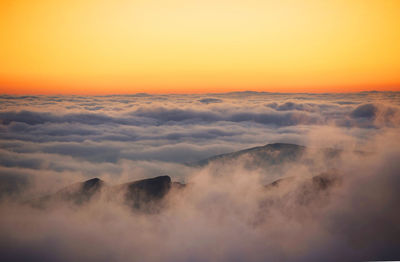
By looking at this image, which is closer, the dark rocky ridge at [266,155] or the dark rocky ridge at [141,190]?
the dark rocky ridge at [141,190]

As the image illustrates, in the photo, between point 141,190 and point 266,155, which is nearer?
point 141,190

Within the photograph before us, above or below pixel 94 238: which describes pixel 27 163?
above

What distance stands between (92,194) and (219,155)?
19.5 meters

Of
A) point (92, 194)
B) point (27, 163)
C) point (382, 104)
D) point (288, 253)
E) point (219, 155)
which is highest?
point (382, 104)

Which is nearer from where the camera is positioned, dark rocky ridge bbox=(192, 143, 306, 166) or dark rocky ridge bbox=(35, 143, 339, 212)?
dark rocky ridge bbox=(35, 143, 339, 212)

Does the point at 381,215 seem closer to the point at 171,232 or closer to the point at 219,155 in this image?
the point at 171,232

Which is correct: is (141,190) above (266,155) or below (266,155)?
above

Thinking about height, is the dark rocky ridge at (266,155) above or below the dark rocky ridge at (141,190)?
below

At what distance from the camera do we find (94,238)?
670 centimetres

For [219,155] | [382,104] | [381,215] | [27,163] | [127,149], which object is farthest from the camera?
[219,155]

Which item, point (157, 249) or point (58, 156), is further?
point (58, 156)

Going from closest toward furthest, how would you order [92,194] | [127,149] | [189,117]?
[92,194] < [127,149] < [189,117]

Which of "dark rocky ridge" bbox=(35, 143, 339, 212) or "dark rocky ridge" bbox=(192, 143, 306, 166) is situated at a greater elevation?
Result: "dark rocky ridge" bbox=(35, 143, 339, 212)

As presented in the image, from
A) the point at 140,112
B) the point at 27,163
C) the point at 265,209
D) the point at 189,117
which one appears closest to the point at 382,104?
the point at 265,209
